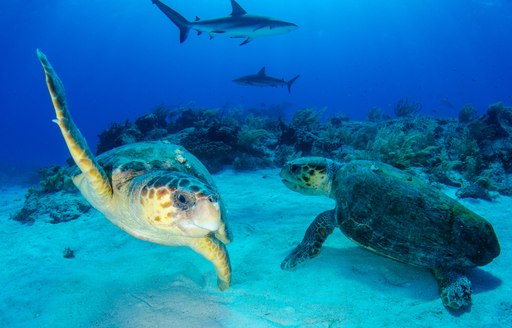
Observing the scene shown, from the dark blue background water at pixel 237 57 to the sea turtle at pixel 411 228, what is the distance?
5457 cm

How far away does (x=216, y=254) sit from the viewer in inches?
117

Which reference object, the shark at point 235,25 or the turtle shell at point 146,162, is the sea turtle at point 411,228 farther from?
the shark at point 235,25

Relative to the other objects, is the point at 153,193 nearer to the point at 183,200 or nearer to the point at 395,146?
the point at 183,200

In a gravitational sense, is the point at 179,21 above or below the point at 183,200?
above

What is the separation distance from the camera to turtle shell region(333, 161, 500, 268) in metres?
2.68

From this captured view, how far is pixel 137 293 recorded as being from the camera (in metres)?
3.00

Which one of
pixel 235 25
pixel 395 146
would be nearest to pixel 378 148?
pixel 395 146

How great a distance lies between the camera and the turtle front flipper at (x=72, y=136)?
2295mm

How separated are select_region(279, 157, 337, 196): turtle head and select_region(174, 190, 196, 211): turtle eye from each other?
250 cm

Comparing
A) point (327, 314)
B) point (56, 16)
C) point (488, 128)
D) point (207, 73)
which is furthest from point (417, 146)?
point (207, 73)

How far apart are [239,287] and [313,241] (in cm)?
106

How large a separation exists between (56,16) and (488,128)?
Result: 257ft

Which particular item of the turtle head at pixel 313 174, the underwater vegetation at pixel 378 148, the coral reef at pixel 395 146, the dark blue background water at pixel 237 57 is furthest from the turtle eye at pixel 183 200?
the dark blue background water at pixel 237 57

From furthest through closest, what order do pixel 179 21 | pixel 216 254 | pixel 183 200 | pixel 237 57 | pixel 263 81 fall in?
pixel 237 57 → pixel 263 81 → pixel 179 21 → pixel 216 254 → pixel 183 200
